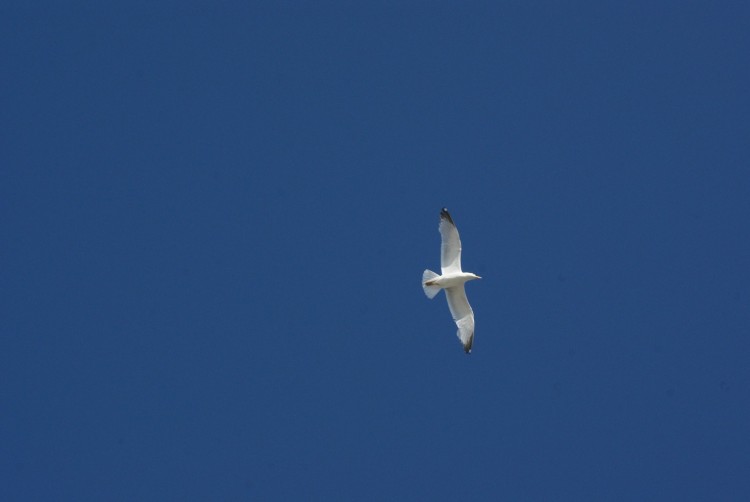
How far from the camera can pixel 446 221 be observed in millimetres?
20828

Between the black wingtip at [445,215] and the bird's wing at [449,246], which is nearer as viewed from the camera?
the black wingtip at [445,215]

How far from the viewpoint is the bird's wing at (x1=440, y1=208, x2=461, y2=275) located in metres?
20.9

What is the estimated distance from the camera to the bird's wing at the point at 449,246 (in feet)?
68.4

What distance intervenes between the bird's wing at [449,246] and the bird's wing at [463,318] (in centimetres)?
70

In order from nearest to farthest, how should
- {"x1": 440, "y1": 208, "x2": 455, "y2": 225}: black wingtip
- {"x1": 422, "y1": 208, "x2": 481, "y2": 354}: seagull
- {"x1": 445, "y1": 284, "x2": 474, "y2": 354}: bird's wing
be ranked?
{"x1": 440, "y1": 208, "x2": 455, "y2": 225}: black wingtip → {"x1": 422, "y1": 208, "x2": 481, "y2": 354}: seagull → {"x1": 445, "y1": 284, "x2": 474, "y2": 354}: bird's wing

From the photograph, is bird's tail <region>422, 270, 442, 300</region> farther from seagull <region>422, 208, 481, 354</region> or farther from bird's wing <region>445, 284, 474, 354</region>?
bird's wing <region>445, 284, 474, 354</region>

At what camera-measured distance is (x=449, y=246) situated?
68.7 feet

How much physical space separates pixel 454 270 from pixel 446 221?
0.84 m

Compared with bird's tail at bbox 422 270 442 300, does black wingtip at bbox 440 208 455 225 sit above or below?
above

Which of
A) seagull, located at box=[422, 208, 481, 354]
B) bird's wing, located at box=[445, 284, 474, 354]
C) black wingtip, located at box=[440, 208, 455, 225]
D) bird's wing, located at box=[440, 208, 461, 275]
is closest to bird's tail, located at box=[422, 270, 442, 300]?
seagull, located at box=[422, 208, 481, 354]

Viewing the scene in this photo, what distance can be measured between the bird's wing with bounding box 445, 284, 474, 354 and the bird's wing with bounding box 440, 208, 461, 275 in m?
0.70

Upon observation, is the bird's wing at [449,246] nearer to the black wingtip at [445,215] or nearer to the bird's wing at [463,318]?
the black wingtip at [445,215]

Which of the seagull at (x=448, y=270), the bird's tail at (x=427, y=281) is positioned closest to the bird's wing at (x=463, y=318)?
the seagull at (x=448, y=270)

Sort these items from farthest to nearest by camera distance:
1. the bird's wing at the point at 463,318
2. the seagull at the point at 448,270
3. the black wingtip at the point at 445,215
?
the bird's wing at the point at 463,318 < the seagull at the point at 448,270 < the black wingtip at the point at 445,215
